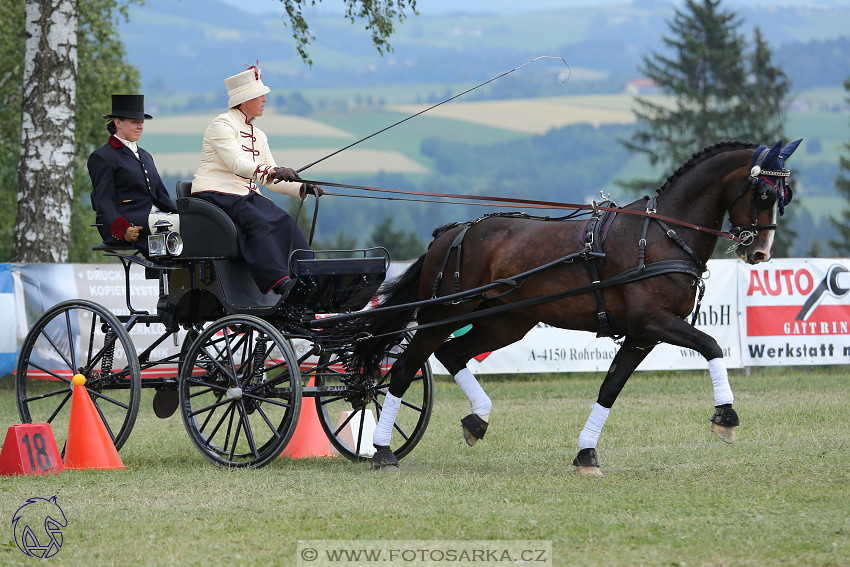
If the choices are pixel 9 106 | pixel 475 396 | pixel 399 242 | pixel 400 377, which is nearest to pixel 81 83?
pixel 9 106

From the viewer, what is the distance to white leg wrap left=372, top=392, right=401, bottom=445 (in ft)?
23.8

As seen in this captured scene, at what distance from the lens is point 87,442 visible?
711 cm

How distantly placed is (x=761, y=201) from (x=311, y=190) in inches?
110

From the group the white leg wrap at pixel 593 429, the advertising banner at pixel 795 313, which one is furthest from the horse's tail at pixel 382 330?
the advertising banner at pixel 795 313

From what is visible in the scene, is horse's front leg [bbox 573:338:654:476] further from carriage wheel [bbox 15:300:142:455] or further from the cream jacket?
carriage wheel [bbox 15:300:142:455]

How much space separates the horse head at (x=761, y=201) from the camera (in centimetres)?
638

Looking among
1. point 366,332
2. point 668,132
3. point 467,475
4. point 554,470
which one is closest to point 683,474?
point 554,470

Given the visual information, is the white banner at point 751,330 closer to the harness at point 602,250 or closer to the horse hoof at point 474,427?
the horse hoof at point 474,427

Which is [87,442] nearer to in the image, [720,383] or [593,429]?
[593,429]

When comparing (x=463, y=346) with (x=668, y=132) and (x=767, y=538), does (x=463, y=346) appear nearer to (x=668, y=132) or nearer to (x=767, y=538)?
(x=767, y=538)

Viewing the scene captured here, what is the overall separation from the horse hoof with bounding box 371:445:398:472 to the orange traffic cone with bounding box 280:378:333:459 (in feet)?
3.16

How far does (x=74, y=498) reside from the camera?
6.02m

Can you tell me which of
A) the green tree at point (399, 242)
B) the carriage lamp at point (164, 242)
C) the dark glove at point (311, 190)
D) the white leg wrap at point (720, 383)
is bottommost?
the green tree at point (399, 242)

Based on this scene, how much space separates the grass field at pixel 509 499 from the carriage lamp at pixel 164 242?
4.70 ft
